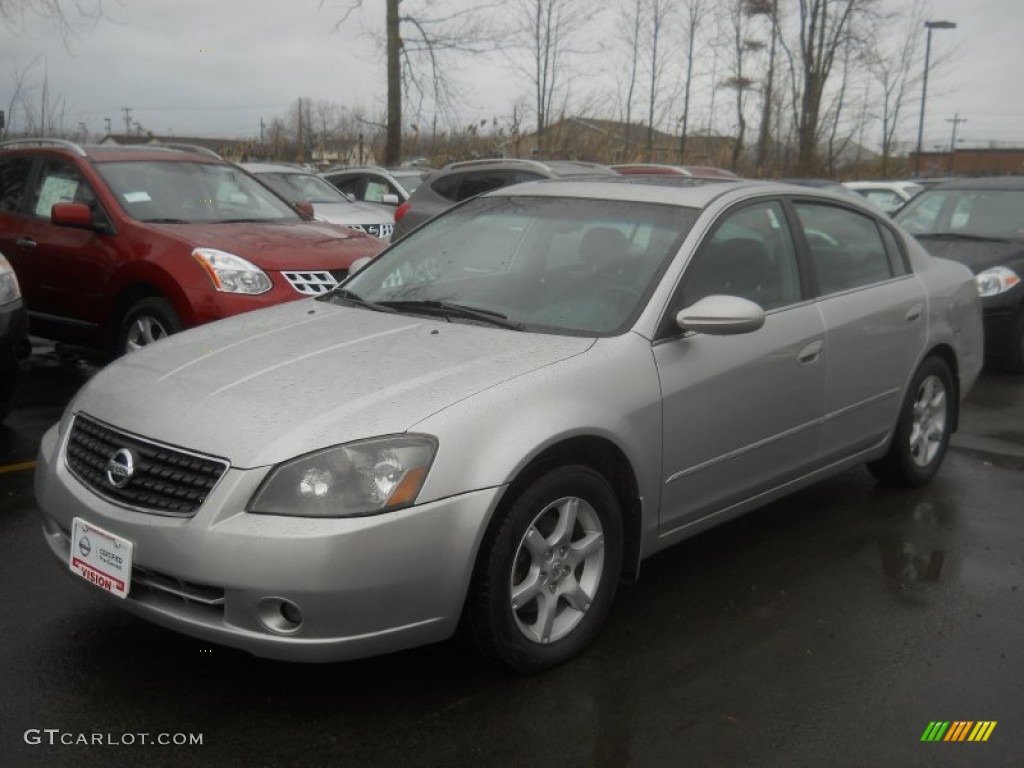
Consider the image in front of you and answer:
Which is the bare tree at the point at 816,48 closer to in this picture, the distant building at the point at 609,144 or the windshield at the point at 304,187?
the distant building at the point at 609,144

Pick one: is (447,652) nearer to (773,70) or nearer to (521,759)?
(521,759)

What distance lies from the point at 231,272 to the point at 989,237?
21.5 feet

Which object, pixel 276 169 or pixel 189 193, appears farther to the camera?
pixel 276 169

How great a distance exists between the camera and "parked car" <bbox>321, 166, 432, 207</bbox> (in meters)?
14.8

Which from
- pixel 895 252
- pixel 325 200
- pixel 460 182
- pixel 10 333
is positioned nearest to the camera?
pixel 895 252

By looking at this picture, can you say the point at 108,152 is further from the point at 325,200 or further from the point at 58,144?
the point at 325,200

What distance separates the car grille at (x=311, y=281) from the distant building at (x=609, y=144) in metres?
17.2

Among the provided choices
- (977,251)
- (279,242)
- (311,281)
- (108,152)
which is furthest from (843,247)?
(108,152)

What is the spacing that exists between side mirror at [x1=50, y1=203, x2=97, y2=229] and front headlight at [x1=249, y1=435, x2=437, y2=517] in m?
4.72

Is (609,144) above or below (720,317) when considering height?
above

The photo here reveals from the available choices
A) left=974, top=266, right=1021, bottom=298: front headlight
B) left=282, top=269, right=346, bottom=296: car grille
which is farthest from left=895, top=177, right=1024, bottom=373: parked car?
left=282, top=269, right=346, bottom=296: car grille

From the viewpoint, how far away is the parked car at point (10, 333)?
18.7 feet

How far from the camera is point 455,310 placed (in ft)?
13.1

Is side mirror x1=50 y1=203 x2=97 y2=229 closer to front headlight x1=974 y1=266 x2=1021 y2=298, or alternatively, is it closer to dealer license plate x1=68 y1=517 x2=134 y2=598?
dealer license plate x1=68 y1=517 x2=134 y2=598
